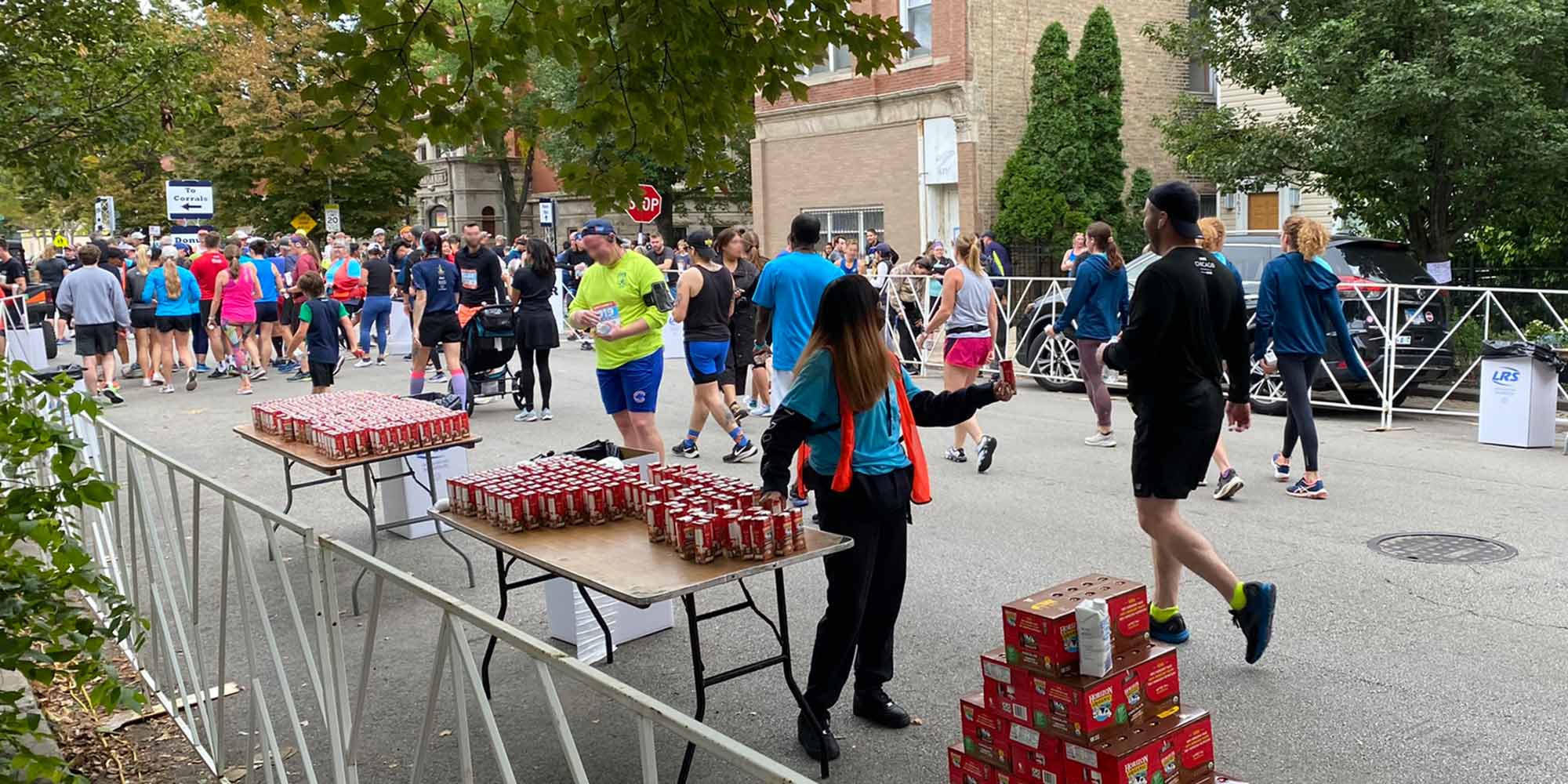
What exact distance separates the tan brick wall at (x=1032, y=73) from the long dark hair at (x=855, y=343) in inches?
866

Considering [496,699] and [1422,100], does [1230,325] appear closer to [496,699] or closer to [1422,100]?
[496,699]

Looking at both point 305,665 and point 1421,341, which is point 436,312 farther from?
point 1421,341

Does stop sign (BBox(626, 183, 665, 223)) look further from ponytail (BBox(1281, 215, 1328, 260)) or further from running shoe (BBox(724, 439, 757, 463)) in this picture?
ponytail (BBox(1281, 215, 1328, 260))

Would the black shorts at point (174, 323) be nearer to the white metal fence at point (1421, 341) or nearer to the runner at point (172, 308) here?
the runner at point (172, 308)

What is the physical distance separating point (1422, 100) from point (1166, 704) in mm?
11783

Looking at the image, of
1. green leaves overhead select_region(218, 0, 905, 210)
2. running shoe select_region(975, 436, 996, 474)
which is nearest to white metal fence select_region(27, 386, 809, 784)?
green leaves overhead select_region(218, 0, 905, 210)

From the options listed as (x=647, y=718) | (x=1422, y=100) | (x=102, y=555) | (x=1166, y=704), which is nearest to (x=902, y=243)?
(x=1422, y=100)

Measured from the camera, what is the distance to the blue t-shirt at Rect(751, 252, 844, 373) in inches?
346

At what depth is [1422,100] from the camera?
13.5 m

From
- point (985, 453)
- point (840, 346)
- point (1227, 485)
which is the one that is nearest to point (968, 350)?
point (985, 453)

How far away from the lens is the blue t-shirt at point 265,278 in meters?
18.5

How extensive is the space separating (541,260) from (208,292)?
833 cm

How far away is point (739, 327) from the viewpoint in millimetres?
12438

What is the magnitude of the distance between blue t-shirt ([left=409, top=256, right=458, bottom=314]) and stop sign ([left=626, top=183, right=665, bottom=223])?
200cm
